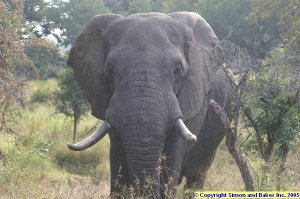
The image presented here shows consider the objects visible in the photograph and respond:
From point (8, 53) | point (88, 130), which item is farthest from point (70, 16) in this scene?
point (8, 53)

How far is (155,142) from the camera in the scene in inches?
191

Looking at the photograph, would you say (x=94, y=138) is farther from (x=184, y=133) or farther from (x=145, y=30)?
(x=145, y=30)

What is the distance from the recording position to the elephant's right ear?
18.6 feet

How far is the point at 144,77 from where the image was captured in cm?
498

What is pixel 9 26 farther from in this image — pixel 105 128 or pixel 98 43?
pixel 105 128

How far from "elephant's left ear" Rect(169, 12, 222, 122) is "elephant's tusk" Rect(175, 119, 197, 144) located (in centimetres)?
43

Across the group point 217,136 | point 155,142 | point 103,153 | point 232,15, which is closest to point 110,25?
point 155,142

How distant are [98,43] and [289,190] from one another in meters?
2.32

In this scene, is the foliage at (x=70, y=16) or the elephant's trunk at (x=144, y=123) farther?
the foliage at (x=70, y=16)

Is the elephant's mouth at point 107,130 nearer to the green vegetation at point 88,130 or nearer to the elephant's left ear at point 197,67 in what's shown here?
the elephant's left ear at point 197,67

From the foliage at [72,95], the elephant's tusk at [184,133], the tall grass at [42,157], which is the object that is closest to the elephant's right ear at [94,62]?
the elephant's tusk at [184,133]

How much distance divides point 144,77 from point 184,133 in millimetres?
568

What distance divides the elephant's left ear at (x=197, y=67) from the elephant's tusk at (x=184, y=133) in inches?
16.9

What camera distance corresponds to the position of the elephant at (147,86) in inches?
193
